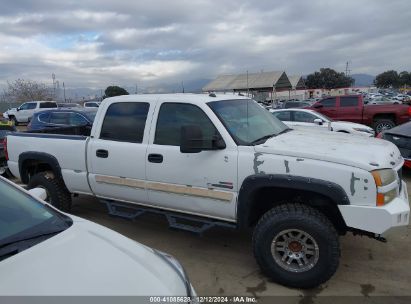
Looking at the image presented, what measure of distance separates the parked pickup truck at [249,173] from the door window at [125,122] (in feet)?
0.04

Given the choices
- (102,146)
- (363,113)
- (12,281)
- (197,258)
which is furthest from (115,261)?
(363,113)

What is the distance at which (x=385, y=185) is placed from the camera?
139 inches

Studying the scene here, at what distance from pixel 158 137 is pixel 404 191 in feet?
8.95

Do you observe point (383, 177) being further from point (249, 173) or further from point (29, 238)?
point (29, 238)

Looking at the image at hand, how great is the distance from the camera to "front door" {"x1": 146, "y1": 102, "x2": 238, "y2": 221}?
13.5 ft

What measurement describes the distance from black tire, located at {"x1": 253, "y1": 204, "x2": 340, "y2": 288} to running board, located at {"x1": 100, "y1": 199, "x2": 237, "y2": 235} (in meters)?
0.45

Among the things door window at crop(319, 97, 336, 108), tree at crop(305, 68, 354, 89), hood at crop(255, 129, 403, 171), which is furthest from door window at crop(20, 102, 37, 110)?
tree at crop(305, 68, 354, 89)

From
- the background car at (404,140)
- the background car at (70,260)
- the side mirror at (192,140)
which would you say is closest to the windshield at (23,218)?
the background car at (70,260)

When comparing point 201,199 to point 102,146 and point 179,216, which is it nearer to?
point 179,216

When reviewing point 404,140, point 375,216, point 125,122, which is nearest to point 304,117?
point 404,140

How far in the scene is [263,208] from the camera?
422 centimetres

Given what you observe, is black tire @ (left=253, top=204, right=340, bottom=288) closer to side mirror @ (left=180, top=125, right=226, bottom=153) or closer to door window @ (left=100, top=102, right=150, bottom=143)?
side mirror @ (left=180, top=125, right=226, bottom=153)

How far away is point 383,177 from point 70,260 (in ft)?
8.89

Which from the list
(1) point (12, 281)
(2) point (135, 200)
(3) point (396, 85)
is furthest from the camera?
(3) point (396, 85)
